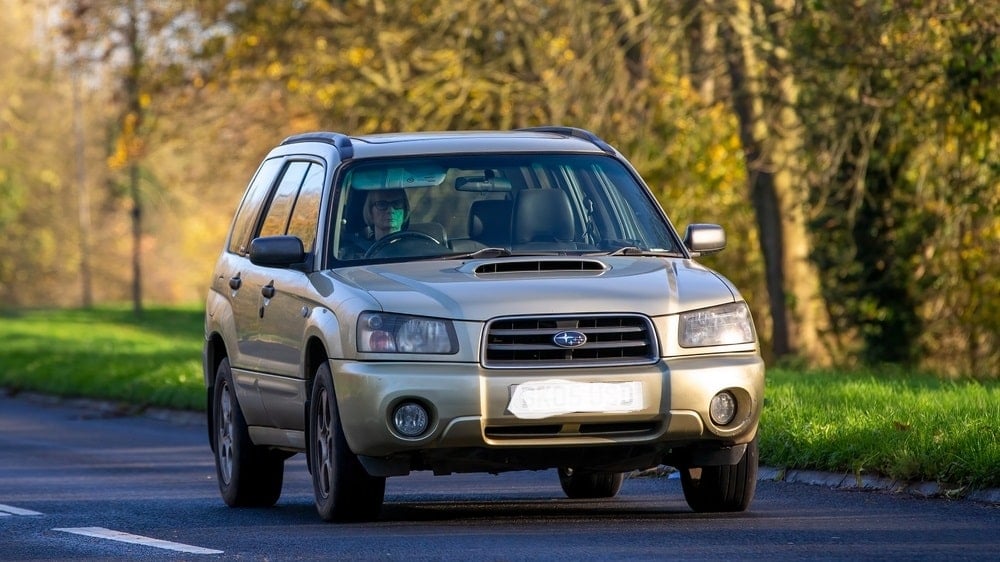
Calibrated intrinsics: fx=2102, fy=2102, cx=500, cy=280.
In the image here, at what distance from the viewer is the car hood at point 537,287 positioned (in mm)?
8594

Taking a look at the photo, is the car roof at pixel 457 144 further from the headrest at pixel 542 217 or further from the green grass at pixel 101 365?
the green grass at pixel 101 365

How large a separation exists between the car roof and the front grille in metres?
1.72

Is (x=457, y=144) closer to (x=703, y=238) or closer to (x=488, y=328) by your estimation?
(x=703, y=238)

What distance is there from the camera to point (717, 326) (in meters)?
8.82

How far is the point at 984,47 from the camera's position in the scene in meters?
17.7

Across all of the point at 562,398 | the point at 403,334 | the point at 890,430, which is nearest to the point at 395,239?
the point at 403,334

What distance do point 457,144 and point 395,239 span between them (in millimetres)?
743

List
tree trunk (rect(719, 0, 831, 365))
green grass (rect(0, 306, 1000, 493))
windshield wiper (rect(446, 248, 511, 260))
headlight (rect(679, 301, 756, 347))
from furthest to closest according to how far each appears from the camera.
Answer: tree trunk (rect(719, 0, 831, 365))
green grass (rect(0, 306, 1000, 493))
windshield wiper (rect(446, 248, 511, 260))
headlight (rect(679, 301, 756, 347))

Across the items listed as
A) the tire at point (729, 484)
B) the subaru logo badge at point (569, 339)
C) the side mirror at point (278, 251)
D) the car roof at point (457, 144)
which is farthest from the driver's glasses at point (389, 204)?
the tire at point (729, 484)

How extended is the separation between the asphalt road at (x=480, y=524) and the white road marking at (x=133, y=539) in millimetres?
11

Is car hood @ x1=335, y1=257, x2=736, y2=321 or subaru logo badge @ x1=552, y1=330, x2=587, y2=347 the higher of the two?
car hood @ x1=335, y1=257, x2=736, y2=321

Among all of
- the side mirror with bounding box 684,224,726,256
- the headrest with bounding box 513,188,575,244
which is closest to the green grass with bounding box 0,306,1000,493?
the side mirror with bounding box 684,224,726,256

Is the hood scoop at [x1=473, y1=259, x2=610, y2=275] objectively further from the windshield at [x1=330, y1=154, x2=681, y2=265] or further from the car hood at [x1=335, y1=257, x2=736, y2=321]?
the windshield at [x1=330, y1=154, x2=681, y2=265]

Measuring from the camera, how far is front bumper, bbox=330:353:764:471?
848cm
